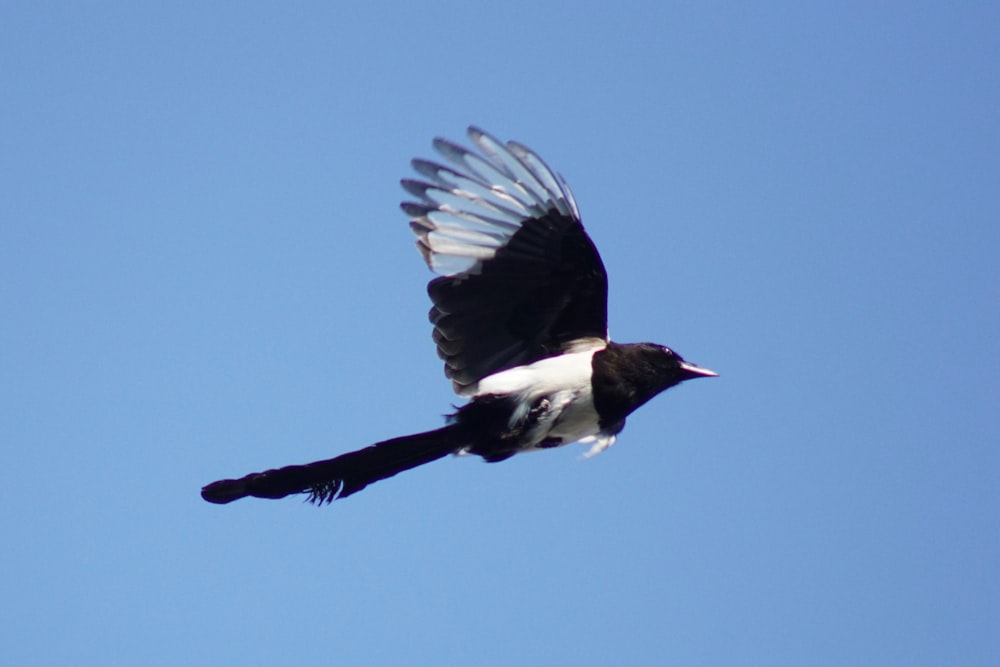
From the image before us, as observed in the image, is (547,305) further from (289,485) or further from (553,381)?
(289,485)

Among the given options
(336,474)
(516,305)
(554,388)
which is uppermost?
(516,305)

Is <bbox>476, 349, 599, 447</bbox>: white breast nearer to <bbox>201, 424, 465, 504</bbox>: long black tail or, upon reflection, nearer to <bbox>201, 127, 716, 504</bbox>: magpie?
<bbox>201, 127, 716, 504</bbox>: magpie

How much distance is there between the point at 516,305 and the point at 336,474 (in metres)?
1.08

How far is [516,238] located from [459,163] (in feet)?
1.36

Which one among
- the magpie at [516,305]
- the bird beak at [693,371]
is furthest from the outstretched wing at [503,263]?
the bird beak at [693,371]

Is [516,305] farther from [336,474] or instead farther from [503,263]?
[336,474]

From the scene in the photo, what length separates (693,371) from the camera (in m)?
5.65

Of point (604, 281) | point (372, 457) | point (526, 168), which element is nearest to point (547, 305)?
point (604, 281)

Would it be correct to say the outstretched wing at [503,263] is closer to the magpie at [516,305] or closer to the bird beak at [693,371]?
the magpie at [516,305]

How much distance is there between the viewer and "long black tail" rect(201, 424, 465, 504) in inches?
192

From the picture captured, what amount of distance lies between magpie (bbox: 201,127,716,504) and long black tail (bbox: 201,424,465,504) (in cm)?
25

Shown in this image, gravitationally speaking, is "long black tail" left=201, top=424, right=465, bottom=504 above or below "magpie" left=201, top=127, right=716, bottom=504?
below

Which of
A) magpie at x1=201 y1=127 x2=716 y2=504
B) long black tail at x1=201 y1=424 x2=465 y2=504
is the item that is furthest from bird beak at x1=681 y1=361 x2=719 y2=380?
long black tail at x1=201 y1=424 x2=465 y2=504

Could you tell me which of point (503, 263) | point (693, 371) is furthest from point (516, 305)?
point (693, 371)
